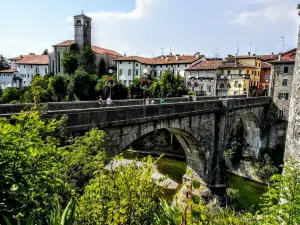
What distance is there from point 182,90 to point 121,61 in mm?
22572

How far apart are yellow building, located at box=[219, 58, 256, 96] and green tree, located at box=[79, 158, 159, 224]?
1724 inches

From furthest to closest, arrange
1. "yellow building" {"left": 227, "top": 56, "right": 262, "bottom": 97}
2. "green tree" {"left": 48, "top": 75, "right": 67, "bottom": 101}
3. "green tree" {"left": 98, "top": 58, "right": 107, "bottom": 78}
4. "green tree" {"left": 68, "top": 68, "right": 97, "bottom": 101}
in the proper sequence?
"green tree" {"left": 98, "top": 58, "right": 107, "bottom": 78}
"green tree" {"left": 48, "top": 75, "right": 67, "bottom": 101}
"green tree" {"left": 68, "top": 68, "right": 97, "bottom": 101}
"yellow building" {"left": 227, "top": 56, "right": 262, "bottom": 97}

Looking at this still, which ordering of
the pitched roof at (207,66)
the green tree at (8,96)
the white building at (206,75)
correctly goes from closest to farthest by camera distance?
1. the white building at (206,75)
2. the pitched roof at (207,66)
3. the green tree at (8,96)

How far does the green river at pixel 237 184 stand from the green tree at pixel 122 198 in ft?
58.8

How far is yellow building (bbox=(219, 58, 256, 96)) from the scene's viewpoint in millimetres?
45094

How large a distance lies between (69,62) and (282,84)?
4524 centimetres

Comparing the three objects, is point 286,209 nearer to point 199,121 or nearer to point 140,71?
point 199,121

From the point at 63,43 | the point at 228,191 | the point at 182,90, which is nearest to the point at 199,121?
the point at 228,191

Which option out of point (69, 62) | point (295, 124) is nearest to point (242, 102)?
point (295, 124)

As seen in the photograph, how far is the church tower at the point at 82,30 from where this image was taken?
2459 inches

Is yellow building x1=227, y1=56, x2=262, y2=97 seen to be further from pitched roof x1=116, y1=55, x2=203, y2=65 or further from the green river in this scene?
the green river

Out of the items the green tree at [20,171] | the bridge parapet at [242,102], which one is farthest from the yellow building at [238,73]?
the green tree at [20,171]

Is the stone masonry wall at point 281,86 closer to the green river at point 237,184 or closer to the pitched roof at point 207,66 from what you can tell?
the green river at point 237,184

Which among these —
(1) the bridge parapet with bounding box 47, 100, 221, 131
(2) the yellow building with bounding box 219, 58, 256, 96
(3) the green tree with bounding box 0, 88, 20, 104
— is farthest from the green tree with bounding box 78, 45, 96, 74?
(1) the bridge parapet with bounding box 47, 100, 221, 131
